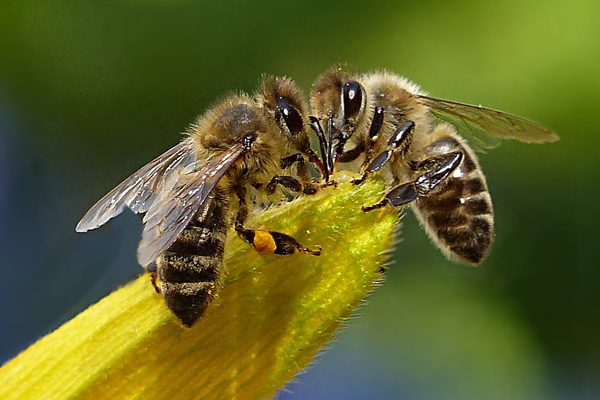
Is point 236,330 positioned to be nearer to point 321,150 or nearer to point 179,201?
point 179,201

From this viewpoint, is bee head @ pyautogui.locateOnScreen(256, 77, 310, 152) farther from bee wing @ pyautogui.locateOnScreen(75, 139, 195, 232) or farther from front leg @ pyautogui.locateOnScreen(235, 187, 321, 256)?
front leg @ pyautogui.locateOnScreen(235, 187, 321, 256)

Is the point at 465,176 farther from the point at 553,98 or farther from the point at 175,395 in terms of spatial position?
the point at 553,98

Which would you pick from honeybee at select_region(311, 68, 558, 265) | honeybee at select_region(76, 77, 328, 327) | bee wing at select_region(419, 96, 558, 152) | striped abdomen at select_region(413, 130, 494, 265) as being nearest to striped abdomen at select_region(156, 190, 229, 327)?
honeybee at select_region(76, 77, 328, 327)

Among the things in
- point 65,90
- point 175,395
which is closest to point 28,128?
point 65,90

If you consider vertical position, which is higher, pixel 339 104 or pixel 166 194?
pixel 339 104

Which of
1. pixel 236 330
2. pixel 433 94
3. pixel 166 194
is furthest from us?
pixel 433 94

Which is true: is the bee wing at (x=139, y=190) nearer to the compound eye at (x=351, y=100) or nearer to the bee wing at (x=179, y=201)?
the bee wing at (x=179, y=201)

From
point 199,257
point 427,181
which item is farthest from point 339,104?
point 199,257
